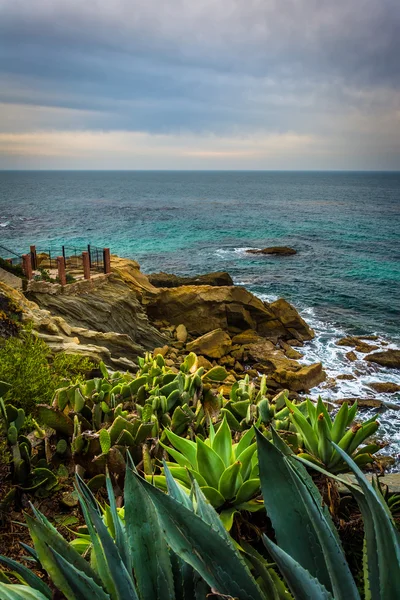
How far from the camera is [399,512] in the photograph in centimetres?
300

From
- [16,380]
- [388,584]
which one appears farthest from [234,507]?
[16,380]

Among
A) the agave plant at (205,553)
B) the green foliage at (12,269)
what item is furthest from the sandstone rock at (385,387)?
the agave plant at (205,553)

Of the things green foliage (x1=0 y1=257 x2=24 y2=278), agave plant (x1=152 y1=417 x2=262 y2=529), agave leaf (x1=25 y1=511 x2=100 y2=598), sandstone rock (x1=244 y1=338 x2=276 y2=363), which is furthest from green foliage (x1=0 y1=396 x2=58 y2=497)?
sandstone rock (x1=244 y1=338 x2=276 y2=363)

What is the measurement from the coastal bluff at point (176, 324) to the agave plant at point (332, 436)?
34.8 feet

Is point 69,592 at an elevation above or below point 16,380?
above

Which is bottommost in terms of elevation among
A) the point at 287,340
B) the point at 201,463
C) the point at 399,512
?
the point at 287,340

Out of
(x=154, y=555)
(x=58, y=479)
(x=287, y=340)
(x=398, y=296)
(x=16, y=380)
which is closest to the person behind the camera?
(x=154, y=555)

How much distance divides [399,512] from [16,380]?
3.83 meters

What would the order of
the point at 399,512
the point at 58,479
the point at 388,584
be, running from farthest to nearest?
the point at 58,479
the point at 399,512
the point at 388,584

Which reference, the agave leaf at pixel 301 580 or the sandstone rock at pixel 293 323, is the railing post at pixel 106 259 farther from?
the agave leaf at pixel 301 580

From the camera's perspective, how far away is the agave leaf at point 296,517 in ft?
5.26

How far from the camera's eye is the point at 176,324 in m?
24.5

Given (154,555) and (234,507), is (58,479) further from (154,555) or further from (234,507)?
(154,555)

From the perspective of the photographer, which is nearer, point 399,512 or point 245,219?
point 399,512
